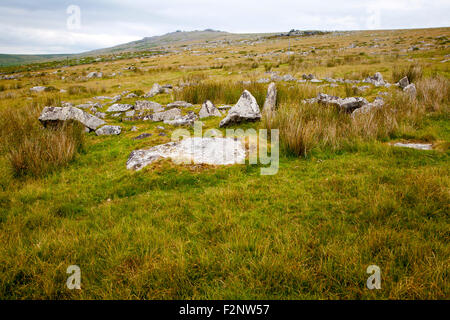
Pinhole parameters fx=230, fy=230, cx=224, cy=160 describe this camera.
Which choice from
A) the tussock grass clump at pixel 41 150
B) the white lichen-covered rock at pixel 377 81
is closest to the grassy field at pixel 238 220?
the tussock grass clump at pixel 41 150

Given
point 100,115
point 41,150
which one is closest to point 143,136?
point 41,150

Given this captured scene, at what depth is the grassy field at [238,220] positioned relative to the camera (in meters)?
2.29

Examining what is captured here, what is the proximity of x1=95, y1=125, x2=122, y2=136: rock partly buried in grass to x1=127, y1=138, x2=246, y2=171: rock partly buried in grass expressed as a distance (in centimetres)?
232

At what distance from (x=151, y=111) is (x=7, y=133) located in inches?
179

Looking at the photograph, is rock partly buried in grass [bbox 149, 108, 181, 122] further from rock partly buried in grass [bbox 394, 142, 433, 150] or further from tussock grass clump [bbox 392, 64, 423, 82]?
tussock grass clump [bbox 392, 64, 423, 82]

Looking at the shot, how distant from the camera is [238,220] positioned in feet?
10.7

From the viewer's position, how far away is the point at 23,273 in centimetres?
251

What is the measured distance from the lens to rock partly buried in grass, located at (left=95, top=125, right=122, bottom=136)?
293 inches

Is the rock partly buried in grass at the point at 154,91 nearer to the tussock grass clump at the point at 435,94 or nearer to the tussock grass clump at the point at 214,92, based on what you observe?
the tussock grass clump at the point at 214,92

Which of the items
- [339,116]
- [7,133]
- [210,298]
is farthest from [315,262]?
[7,133]

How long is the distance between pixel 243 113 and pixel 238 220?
4.59 m

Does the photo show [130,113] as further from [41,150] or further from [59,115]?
[41,150]

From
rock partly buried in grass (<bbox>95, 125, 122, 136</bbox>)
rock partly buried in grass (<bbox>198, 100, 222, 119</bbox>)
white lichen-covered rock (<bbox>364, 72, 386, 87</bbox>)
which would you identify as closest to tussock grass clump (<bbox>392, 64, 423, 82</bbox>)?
white lichen-covered rock (<bbox>364, 72, 386, 87</bbox>)

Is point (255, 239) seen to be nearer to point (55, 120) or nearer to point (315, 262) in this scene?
point (315, 262)
